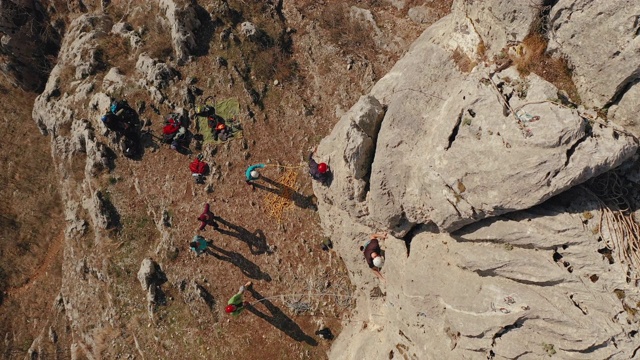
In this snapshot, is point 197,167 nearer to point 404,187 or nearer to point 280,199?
point 280,199

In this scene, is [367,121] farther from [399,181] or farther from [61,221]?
[61,221]

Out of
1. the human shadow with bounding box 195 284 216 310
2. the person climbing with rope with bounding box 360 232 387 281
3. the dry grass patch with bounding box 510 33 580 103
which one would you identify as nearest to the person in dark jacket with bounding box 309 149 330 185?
the person climbing with rope with bounding box 360 232 387 281

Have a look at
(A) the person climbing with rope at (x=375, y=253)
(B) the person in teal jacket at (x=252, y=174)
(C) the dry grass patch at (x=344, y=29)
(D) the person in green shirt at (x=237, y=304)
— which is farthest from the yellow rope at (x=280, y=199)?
(C) the dry grass patch at (x=344, y=29)

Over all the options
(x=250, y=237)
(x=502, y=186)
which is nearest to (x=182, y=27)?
(x=250, y=237)

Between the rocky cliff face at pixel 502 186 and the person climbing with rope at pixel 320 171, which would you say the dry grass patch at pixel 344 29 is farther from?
the person climbing with rope at pixel 320 171

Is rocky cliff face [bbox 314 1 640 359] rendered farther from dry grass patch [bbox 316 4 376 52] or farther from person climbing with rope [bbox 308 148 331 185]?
dry grass patch [bbox 316 4 376 52]
